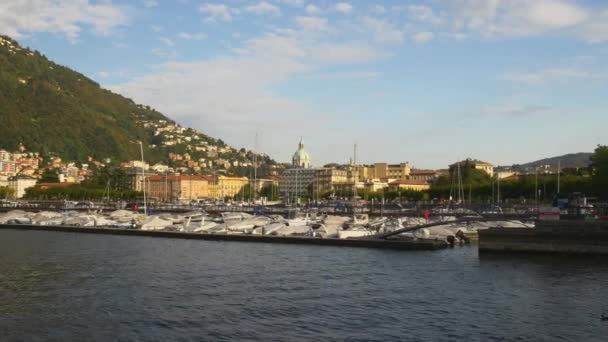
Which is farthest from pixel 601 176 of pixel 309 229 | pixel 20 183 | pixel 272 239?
pixel 20 183

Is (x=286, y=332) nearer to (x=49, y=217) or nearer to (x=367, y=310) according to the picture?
(x=367, y=310)

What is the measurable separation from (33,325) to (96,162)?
570 feet

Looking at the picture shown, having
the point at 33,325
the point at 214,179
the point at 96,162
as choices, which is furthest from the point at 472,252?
the point at 96,162

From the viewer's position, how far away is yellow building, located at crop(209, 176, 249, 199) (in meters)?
180

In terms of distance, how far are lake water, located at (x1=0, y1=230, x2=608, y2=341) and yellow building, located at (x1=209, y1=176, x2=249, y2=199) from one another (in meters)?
138

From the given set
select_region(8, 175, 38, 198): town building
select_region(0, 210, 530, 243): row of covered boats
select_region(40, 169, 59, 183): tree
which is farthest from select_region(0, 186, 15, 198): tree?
select_region(0, 210, 530, 243): row of covered boats

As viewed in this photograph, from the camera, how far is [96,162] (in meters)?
188

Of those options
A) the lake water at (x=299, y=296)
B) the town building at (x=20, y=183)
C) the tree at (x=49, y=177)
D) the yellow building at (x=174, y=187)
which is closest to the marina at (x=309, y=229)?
the lake water at (x=299, y=296)

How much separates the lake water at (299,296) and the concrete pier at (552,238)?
1.68 m

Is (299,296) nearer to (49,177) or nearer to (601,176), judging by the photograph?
(601,176)

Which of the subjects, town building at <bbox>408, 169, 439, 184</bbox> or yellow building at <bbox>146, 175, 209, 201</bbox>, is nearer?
yellow building at <bbox>146, 175, 209, 201</bbox>

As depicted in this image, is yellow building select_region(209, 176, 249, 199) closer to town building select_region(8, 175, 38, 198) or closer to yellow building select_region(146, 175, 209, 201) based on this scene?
yellow building select_region(146, 175, 209, 201)

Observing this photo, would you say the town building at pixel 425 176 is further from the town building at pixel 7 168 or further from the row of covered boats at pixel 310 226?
the row of covered boats at pixel 310 226

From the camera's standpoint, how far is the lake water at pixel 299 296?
20.5 metres
